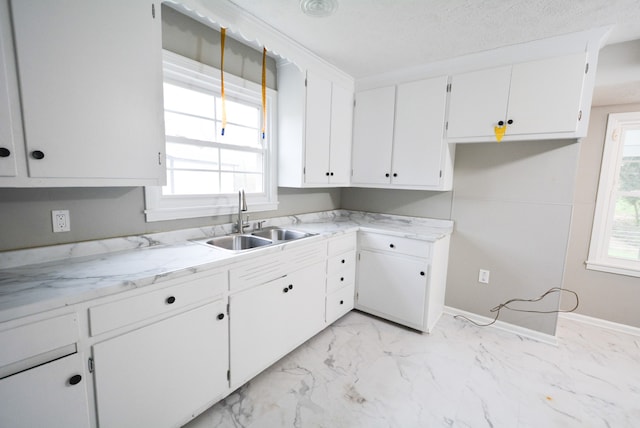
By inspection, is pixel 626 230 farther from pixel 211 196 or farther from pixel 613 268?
pixel 211 196

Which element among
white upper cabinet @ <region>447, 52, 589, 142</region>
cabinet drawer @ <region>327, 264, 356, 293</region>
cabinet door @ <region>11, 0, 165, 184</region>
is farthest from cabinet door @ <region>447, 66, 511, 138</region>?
cabinet door @ <region>11, 0, 165, 184</region>

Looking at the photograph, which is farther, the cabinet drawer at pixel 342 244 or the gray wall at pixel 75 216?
the cabinet drawer at pixel 342 244

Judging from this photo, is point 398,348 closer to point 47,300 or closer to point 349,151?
point 349,151

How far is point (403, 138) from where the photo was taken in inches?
105

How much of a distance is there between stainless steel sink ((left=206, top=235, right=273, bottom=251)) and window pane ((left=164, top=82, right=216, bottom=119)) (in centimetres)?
92

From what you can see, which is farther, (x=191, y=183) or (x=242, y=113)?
(x=242, y=113)

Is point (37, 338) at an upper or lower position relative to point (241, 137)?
lower

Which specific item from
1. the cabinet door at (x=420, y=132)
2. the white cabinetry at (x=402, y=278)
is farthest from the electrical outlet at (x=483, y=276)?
the cabinet door at (x=420, y=132)

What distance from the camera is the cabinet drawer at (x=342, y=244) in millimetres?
2383

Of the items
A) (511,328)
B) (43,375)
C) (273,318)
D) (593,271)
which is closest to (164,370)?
(43,375)

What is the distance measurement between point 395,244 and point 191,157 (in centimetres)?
181

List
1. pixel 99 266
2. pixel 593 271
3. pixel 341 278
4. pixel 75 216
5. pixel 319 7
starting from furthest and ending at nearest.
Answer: pixel 593 271 < pixel 341 278 < pixel 319 7 < pixel 75 216 < pixel 99 266

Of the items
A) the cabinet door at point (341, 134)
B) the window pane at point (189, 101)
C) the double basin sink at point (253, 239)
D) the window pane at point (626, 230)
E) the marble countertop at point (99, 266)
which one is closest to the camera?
the marble countertop at point (99, 266)

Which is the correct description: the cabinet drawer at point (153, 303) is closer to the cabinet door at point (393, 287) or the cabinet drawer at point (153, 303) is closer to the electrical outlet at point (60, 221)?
the electrical outlet at point (60, 221)
